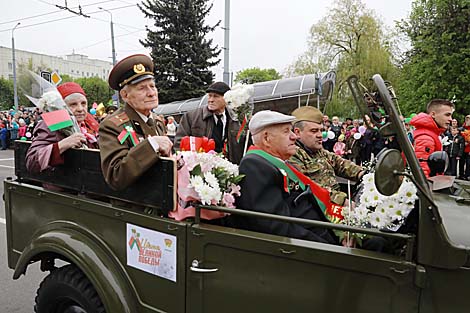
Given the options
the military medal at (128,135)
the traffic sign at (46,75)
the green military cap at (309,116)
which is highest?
the traffic sign at (46,75)

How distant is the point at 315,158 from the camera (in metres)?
3.54

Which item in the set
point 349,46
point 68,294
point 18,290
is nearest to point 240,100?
point 68,294

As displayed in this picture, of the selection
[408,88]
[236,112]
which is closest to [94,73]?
[408,88]

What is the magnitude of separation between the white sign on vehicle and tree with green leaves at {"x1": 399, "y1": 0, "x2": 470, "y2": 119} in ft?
55.4

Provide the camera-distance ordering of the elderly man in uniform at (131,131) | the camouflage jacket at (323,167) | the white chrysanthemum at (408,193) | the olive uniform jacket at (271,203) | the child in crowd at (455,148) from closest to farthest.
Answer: the white chrysanthemum at (408,193) → the olive uniform jacket at (271,203) → the elderly man in uniform at (131,131) → the camouflage jacket at (323,167) → the child in crowd at (455,148)

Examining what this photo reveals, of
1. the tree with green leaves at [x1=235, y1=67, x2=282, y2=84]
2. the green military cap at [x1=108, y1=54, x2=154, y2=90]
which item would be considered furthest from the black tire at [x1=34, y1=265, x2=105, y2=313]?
the tree with green leaves at [x1=235, y1=67, x2=282, y2=84]

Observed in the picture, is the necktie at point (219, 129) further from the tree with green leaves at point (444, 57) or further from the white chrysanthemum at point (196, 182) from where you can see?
the tree with green leaves at point (444, 57)

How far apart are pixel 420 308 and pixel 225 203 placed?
1.00 metres

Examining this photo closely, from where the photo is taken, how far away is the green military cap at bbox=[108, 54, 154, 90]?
2.52 metres

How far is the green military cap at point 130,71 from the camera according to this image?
252 centimetres

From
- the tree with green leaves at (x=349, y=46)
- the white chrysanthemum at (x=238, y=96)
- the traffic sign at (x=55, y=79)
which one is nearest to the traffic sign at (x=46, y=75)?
the traffic sign at (x=55, y=79)

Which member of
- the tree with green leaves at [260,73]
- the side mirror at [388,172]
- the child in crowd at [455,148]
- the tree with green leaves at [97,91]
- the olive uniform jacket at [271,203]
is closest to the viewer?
the side mirror at [388,172]

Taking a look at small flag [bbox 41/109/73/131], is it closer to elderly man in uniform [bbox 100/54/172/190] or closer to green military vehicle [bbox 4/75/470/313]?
green military vehicle [bbox 4/75/470/313]

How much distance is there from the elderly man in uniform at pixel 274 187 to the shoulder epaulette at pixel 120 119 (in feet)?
2.41
